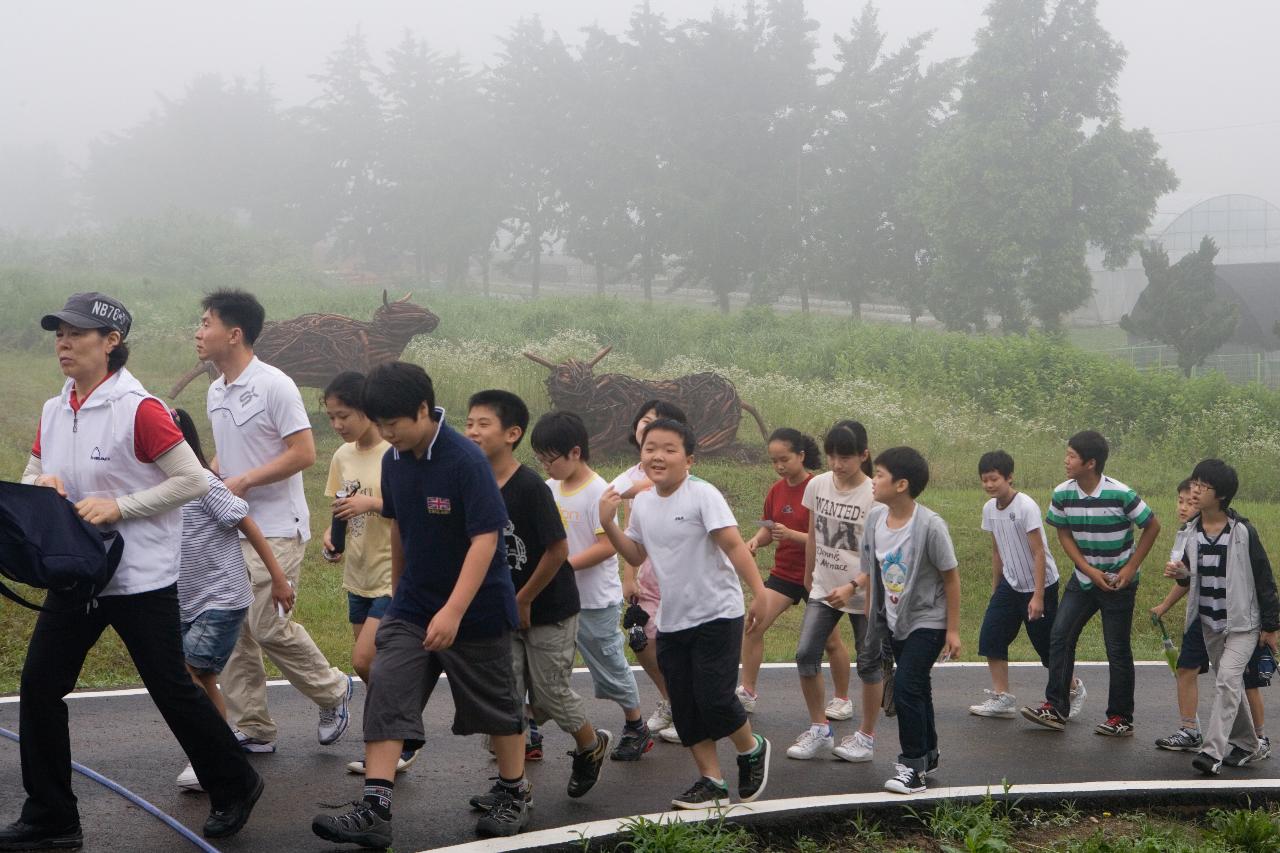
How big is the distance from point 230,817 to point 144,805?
572 millimetres

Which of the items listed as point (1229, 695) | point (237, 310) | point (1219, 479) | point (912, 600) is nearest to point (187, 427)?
point (237, 310)

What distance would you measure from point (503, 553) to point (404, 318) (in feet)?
40.7

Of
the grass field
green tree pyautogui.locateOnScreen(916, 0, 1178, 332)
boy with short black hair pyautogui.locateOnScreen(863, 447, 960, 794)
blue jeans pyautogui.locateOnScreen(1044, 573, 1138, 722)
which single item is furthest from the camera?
green tree pyautogui.locateOnScreen(916, 0, 1178, 332)

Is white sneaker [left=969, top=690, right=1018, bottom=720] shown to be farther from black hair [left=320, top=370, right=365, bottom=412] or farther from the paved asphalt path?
black hair [left=320, top=370, right=365, bottom=412]

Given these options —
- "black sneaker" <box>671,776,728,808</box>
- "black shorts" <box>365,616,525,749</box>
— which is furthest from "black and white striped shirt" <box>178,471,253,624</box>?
"black sneaker" <box>671,776,728,808</box>

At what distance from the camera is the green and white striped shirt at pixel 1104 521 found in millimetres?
7324

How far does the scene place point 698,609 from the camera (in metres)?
5.47

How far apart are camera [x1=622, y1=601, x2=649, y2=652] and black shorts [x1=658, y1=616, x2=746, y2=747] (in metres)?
0.69

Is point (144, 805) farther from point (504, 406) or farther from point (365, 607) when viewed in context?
point (504, 406)

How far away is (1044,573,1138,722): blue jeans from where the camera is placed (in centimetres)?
729

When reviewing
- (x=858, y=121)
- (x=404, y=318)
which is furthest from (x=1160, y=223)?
(x=404, y=318)

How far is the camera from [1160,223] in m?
55.4

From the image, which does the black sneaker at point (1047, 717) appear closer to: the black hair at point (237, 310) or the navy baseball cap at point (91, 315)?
the black hair at point (237, 310)

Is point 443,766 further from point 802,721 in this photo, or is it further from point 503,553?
point 802,721
